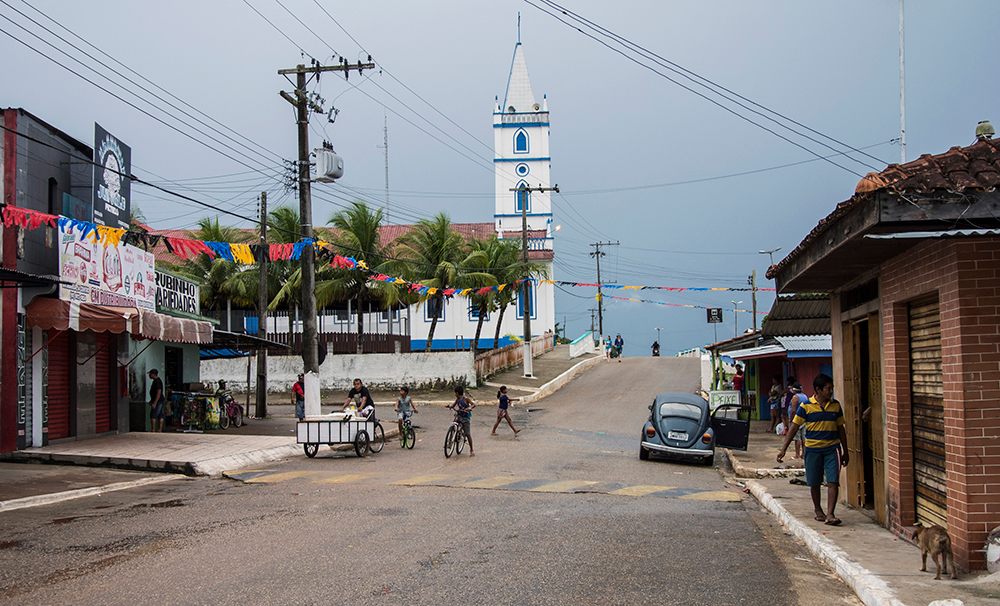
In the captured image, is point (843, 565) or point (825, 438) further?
point (825, 438)

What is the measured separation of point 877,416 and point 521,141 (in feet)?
227

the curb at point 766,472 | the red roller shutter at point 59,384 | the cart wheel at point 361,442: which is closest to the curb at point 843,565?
the curb at point 766,472

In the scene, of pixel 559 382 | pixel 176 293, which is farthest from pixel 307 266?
pixel 559 382

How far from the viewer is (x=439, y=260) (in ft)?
163

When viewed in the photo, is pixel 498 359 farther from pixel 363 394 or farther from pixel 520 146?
pixel 520 146

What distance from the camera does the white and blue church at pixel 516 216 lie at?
69688mm

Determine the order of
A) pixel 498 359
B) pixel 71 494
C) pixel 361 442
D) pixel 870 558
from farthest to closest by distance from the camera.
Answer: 1. pixel 498 359
2. pixel 361 442
3. pixel 71 494
4. pixel 870 558

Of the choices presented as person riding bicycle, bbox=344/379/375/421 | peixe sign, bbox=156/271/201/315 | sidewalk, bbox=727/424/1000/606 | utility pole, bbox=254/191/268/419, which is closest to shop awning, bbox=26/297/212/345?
person riding bicycle, bbox=344/379/375/421

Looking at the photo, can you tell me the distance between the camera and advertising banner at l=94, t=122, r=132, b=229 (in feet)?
71.9

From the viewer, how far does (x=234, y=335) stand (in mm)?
25797

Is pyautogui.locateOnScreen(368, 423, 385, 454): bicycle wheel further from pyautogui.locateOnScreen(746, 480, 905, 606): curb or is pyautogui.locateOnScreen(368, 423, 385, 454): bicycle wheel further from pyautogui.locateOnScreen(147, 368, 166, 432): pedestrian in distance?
pyautogui.locateOnScreen(746, 480, 905, 606): curb

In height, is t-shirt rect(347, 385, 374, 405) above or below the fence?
below

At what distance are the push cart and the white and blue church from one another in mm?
44937

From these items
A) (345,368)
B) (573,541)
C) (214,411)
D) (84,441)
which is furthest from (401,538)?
(345,368)
